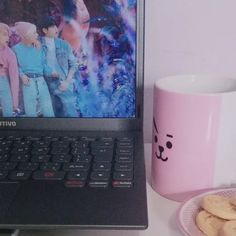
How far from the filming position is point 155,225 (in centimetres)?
34

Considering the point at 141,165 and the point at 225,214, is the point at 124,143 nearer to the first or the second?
the point at 141,165

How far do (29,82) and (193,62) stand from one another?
0.26 meters

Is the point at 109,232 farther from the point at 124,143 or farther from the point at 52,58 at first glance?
the point at 52,58

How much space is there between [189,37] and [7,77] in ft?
0.93

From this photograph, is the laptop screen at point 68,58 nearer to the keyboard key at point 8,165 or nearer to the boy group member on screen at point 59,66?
the boy group member on screen at point 59,66

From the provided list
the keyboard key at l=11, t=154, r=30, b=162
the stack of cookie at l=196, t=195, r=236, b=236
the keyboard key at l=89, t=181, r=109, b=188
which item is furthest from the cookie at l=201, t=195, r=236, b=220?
the keyboard key at l=11, t=154, r=30, b=162

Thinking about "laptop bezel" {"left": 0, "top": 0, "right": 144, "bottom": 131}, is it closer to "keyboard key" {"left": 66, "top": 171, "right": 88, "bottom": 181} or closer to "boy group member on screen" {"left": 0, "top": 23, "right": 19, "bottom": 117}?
"boy group member on screen" {"left": 0, "top": 23, "right": 19, "bottom": 117}

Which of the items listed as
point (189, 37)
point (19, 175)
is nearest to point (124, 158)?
point (19, 175)

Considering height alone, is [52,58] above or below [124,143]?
above

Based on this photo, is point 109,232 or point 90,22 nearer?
point 109,232

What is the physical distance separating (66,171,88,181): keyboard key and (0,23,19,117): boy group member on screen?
173 millimetres

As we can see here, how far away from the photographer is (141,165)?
1.27 feet

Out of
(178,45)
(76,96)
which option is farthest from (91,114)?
(178,45)

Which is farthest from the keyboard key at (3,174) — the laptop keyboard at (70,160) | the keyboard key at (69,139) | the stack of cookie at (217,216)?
the stack of cookie at (217,216)
